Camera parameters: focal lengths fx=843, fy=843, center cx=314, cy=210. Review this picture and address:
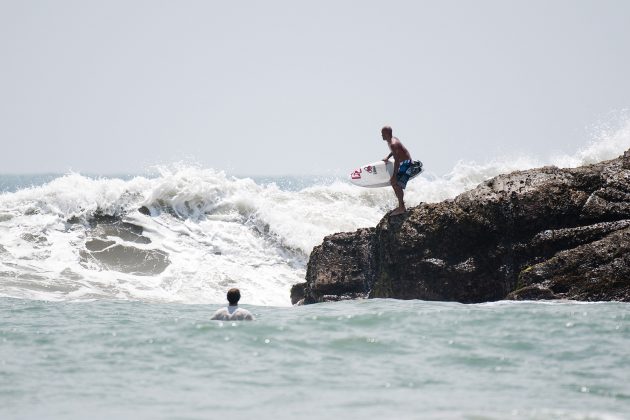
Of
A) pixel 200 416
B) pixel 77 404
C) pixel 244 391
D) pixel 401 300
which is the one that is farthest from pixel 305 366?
pixel 401 300

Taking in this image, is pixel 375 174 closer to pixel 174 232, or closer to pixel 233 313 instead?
pixel 233 313

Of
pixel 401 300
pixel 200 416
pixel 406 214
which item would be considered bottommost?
pixel 200 416

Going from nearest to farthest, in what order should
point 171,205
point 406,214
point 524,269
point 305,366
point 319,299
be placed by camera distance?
point 305,366, point 524,269, point 406,214, point 319,299, point 171,205

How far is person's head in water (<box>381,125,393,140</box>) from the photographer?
14.0 metres

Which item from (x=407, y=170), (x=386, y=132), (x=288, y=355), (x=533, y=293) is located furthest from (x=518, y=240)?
(x=288, y=355)

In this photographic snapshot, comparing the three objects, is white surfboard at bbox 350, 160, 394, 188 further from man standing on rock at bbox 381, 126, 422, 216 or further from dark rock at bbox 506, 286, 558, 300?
dark rock at bbox 506, 286, 558, 300

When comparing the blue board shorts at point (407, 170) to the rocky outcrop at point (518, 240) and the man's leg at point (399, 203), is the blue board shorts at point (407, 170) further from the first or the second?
the rocky outcrop at point (518, 240)

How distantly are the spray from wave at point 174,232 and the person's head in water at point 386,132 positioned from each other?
4377 mm

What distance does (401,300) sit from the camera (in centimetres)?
1252

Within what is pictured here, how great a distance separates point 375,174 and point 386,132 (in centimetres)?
99

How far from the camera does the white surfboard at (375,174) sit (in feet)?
48.1

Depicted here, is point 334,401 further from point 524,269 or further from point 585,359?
point 524,269

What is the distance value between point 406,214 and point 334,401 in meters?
6.27

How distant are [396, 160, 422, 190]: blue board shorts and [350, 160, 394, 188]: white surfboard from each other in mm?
476
